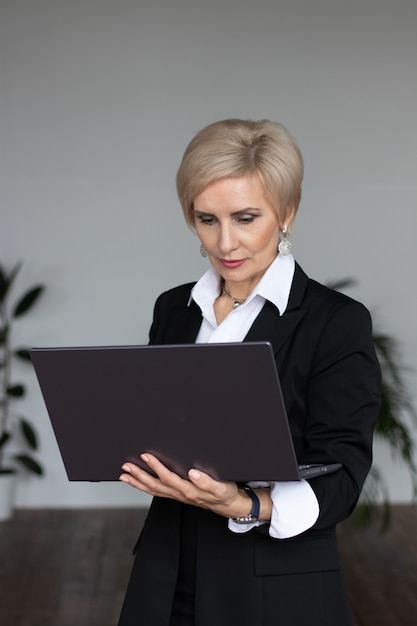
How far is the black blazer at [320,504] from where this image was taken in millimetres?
1611

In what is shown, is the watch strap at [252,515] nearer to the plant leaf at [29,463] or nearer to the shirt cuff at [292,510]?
the shirt cuff at [292,510]

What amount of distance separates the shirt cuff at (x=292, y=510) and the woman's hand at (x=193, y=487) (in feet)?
0.16

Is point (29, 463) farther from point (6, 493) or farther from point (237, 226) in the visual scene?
point (237, 226)

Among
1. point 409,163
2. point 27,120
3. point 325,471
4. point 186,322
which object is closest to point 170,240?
point 27,120

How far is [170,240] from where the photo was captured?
530 cm

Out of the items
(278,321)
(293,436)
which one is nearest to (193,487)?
(293,436)

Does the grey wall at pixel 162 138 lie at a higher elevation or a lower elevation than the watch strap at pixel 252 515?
lower

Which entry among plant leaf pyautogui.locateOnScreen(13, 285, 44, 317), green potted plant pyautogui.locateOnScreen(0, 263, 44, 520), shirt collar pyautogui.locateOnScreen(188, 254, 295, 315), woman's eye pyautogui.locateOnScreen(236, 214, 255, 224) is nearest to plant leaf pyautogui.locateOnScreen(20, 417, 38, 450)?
green potted plant pyautogui.locateOnScreen(0, 263, 44, 520)

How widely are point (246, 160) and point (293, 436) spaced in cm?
47

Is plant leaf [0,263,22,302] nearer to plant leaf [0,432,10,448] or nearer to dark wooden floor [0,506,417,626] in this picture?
plant leaf [0,432,10,448]

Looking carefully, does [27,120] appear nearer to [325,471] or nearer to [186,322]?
[186,322]

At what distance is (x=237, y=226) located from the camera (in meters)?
1.68

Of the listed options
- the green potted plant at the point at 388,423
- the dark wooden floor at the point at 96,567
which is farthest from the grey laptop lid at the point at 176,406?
the green potted plant at the point at 388,423

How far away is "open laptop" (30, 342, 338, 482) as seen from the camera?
4.64ft
